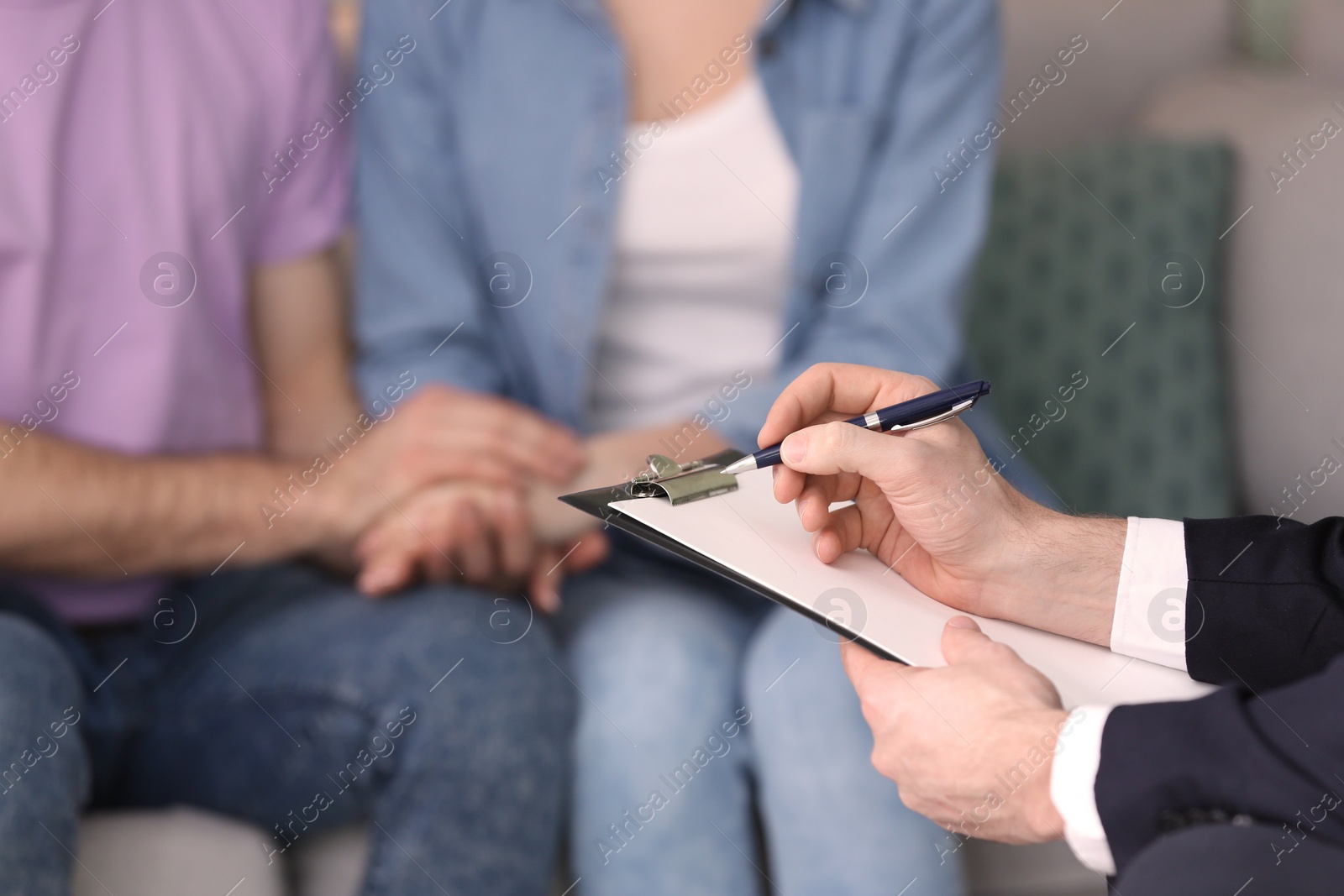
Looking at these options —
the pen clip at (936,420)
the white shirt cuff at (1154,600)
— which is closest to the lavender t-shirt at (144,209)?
the pen clip at (936,420)

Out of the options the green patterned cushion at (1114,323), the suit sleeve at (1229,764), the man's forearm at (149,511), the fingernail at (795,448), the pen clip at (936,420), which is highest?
the pen clip at (936,420)

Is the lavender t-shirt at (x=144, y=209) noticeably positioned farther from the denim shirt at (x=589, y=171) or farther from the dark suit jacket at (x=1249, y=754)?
the dark suit jacket at (x=1249, y=754)

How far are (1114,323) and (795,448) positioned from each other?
986 mm

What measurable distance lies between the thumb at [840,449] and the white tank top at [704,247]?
551 mm

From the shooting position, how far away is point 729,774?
0.92 metres

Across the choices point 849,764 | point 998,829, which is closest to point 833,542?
point 998,829

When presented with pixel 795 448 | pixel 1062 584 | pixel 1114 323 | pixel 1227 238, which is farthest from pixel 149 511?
pixel 1227 238

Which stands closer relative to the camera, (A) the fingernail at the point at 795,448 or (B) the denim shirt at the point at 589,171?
(A) the fingernail at the point at 795,448

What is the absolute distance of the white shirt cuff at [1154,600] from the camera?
60cm

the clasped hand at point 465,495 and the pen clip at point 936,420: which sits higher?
the pen clip at point 936,420

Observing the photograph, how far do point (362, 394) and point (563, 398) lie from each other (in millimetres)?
219

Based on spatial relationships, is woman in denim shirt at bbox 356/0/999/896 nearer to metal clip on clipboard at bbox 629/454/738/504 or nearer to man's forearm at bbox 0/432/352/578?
man's forearm at bbox 0/432/352/578

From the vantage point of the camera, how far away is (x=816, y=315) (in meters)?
1.11

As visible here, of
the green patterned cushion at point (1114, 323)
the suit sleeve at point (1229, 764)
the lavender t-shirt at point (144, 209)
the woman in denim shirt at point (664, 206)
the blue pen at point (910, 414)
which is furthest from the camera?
the green patterned cushion at point (1114, 323)
